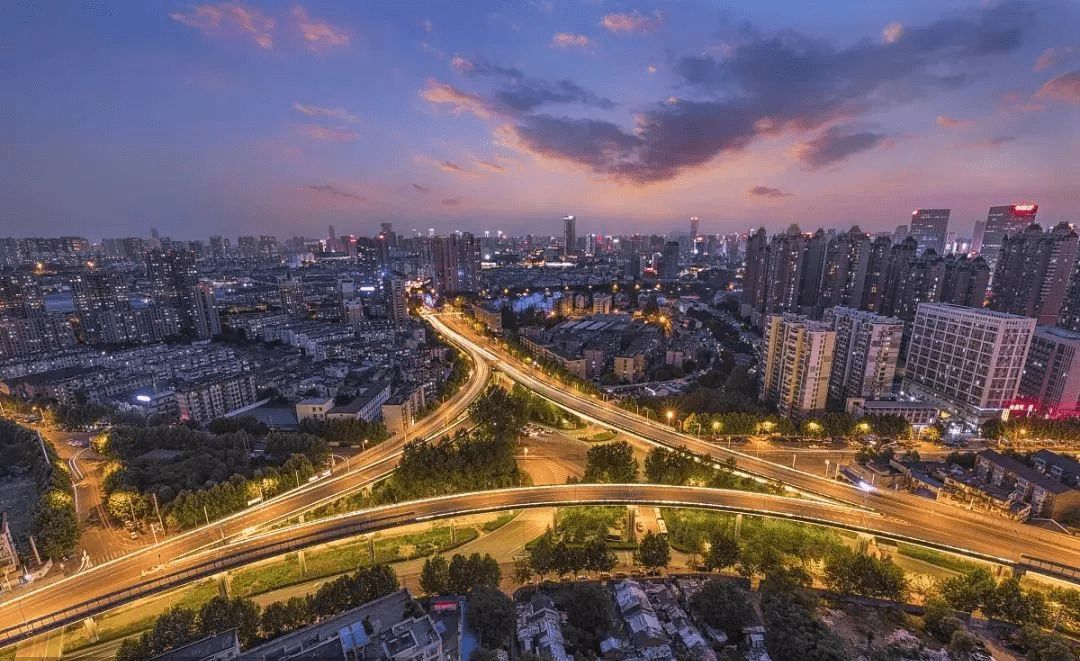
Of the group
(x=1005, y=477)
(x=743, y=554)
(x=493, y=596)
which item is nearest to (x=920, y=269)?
(x=1005, y=477)

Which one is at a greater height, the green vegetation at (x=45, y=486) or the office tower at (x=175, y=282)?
the office tower at (x=175, y=282)

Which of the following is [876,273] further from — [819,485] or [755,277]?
[819,485]

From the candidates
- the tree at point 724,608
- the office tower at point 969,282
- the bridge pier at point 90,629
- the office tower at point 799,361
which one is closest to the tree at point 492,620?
the tree at point 724,608

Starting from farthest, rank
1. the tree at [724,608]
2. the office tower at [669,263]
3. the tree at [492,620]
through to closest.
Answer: the office tower at [669,263], the tree at [724,608], the tree at [492,620]

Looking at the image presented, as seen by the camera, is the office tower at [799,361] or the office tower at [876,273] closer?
the office tower at [799,361]

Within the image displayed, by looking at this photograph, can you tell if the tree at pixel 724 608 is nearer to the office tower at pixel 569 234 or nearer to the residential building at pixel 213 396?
the residential building at pixel 213 396

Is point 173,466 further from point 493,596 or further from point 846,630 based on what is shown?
point 846,630

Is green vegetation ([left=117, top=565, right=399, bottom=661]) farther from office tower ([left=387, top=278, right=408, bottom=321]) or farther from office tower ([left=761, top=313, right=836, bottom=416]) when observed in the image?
office tower ([left=387, top=278, right=408, bottom=321])
